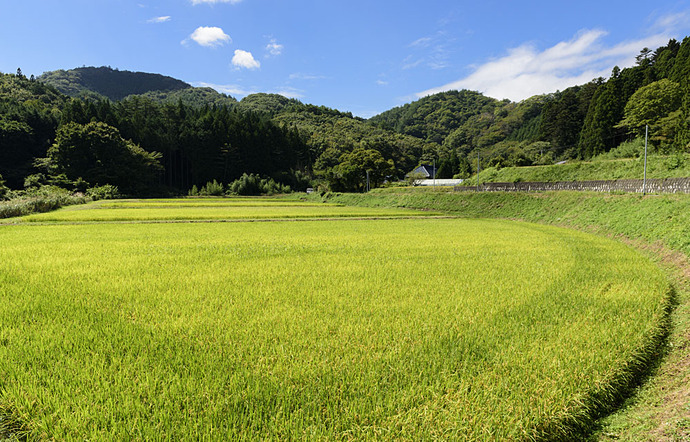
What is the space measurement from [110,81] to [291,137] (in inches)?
5966

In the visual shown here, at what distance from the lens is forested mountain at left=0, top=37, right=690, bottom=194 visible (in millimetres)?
43875

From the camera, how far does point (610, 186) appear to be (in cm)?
2258

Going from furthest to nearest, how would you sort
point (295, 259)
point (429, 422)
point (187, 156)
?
point (187, 156) → point (295, 259) → point (429, 422)

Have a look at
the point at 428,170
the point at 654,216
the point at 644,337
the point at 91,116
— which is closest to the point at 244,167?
the point at 91,116

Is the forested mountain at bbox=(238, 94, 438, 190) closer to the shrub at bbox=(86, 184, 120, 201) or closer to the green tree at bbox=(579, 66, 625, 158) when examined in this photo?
the green tree at bbox=(579, 66, 625, 158)

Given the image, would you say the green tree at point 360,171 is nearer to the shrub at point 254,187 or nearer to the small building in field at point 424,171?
the shrub at point 254,187

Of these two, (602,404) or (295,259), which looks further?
(295,259)

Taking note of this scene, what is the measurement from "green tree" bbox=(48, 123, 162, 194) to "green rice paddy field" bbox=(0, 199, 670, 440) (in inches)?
2155

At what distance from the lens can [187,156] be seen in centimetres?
7144

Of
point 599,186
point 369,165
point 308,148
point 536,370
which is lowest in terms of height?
point 536,370

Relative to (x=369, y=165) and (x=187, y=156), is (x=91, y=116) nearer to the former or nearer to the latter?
(x=187, y=156)

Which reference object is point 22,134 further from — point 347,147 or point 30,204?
point 347,147

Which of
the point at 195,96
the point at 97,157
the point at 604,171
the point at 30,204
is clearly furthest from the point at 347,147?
the point at 195,96

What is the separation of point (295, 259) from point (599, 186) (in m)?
24.9
